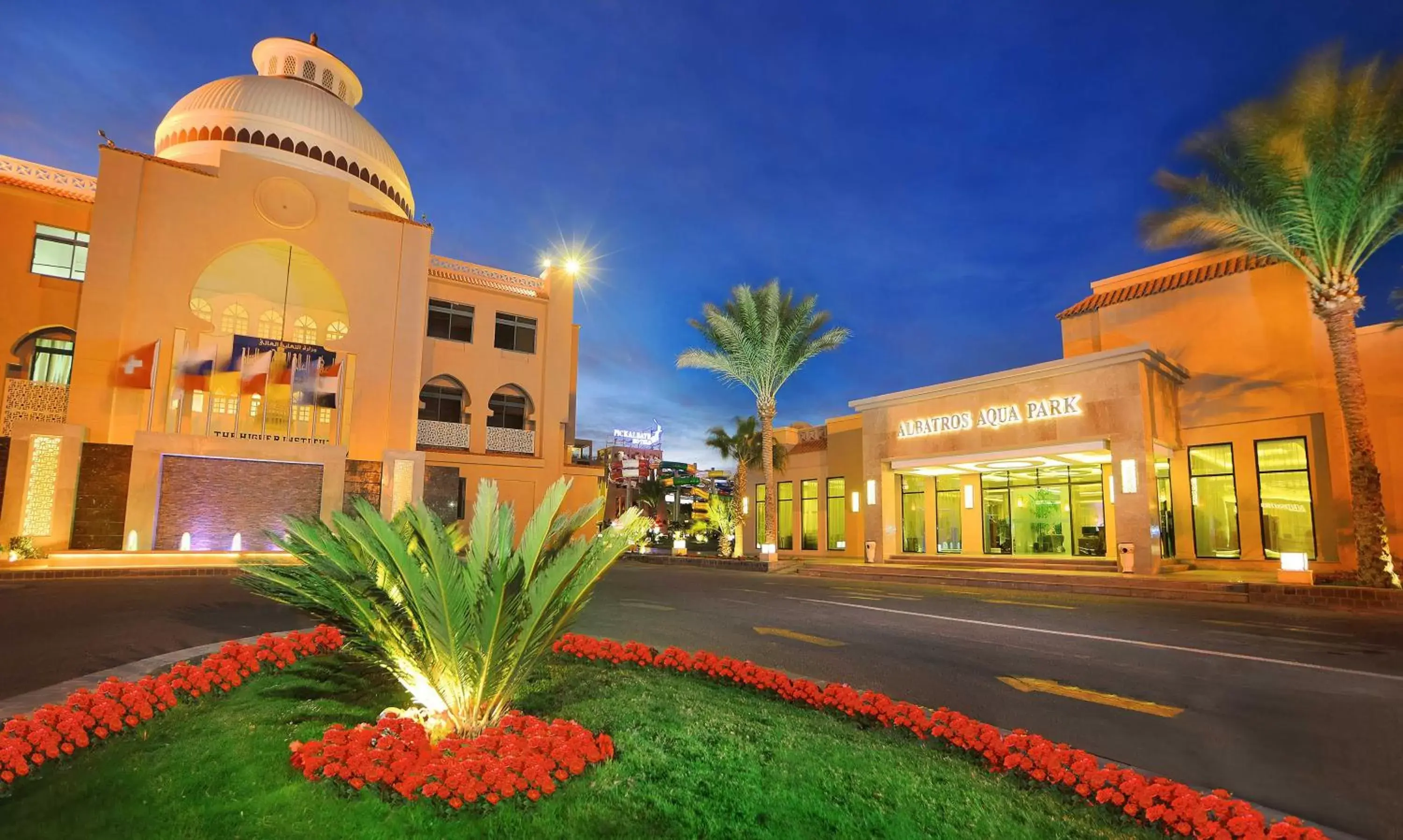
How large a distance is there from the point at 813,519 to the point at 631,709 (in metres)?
28.2

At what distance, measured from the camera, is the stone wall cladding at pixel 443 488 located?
92.7 feet

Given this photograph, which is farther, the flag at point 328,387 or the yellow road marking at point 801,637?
the flag at point 328,387

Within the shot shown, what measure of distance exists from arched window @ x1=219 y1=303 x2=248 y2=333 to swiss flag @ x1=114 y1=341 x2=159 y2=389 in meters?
2.94

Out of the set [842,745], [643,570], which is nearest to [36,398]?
[643,570]

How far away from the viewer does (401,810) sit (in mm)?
3193

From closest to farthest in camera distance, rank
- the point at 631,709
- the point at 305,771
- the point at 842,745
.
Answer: the point at 305,771
the point at 842,745
the point at 631,709

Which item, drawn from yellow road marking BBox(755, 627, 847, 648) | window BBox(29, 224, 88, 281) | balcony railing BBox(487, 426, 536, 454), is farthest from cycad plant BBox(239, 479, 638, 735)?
balcony railing BBox(487, 426, 536, 454)

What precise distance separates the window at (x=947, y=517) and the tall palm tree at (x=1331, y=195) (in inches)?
495

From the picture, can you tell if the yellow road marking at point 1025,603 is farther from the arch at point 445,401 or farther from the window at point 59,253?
the window at point 59,253

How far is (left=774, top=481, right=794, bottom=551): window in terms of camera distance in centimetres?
3375

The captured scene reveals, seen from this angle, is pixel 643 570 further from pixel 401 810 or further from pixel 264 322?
pixel 401 810

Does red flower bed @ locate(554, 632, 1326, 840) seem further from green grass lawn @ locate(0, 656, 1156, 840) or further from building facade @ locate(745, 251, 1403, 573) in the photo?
building facade @ locate(745, 251, 1403, 573)

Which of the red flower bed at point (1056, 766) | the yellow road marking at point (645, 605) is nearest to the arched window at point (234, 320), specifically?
the yellow road marking at point (645, 605)

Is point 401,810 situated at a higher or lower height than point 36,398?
lower
